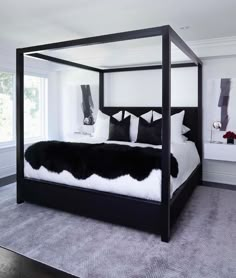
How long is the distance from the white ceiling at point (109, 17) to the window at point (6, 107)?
3.49ft

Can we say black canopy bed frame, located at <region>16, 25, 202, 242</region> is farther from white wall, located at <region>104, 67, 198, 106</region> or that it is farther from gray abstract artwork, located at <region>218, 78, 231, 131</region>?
white wall, located at <region>104, 67, 198, 106</region>

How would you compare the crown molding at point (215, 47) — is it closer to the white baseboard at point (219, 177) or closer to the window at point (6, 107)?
the white baseboard at point (219, 177)

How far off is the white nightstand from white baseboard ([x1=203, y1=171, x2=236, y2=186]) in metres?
0.39

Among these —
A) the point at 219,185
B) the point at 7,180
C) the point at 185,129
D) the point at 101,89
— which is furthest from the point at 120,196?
the point at 101,89

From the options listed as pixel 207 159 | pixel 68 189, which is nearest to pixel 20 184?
pixel 68 189

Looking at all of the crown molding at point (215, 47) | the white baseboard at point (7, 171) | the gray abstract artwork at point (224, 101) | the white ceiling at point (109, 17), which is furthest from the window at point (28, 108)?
the gray abstract artwork at point (224, 101)

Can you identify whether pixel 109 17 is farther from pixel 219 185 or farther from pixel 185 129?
pixel 219 185

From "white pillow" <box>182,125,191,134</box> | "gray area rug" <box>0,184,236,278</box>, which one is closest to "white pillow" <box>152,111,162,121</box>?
"white pillow" <box>182,125,191,134</box>

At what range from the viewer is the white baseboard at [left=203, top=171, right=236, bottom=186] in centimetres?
437

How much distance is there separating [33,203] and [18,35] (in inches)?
103

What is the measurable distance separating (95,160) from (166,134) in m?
0.94

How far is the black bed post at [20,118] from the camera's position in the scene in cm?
329

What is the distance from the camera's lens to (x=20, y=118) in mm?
3338

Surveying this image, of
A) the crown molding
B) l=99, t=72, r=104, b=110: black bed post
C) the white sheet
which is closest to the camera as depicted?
the white sheet
